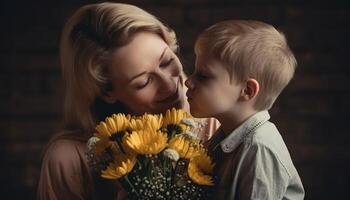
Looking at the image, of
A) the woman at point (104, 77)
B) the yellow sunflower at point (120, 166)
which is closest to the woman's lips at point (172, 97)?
the woman at point (104, 77)

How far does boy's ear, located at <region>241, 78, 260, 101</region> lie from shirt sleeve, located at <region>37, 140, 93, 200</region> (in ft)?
1.62

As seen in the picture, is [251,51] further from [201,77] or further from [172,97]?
[172,97]

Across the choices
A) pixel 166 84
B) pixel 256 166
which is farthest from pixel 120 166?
pixel 166 84

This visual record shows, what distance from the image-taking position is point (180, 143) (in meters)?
1.31

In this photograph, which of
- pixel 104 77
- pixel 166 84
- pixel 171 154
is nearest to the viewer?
pixel 171 154

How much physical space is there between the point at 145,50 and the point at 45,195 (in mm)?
443

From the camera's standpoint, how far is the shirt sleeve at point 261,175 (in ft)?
4.30

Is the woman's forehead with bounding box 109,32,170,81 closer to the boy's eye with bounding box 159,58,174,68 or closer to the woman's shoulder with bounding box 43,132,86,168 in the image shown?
the boy's eye with bounding box 159,58,174,68

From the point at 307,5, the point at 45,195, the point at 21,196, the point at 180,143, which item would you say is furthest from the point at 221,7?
the point at 180,143

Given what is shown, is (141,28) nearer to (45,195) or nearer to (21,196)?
(45,195)

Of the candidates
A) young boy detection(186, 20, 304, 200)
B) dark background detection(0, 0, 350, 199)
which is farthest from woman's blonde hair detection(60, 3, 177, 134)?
dark background detection(0, 0, 350, 199)

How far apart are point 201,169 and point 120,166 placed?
6.7 inches

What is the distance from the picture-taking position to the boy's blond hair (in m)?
1.39

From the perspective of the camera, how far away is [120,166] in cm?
129
